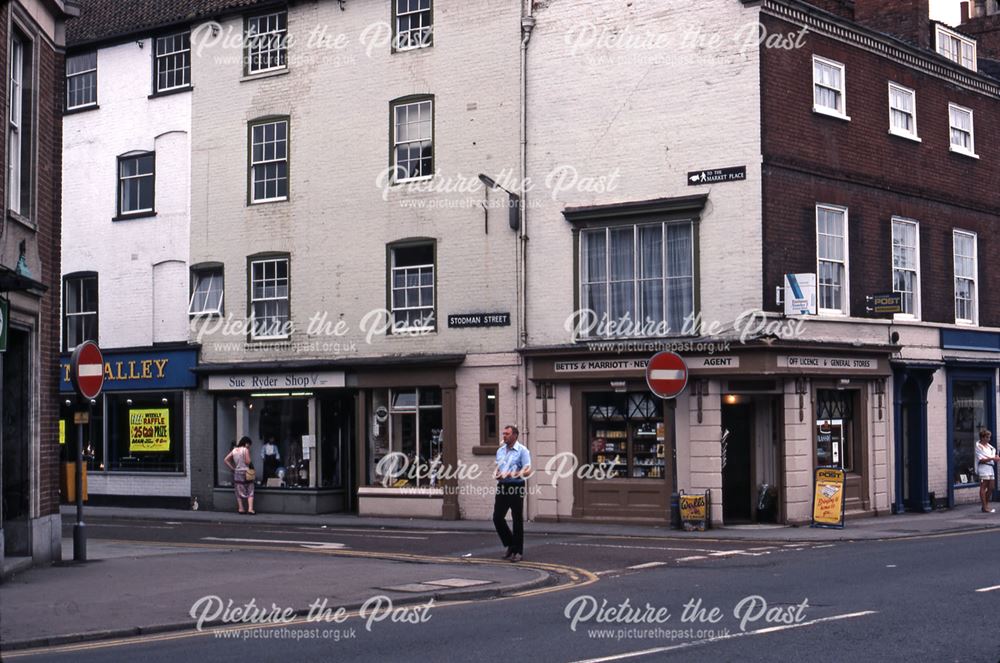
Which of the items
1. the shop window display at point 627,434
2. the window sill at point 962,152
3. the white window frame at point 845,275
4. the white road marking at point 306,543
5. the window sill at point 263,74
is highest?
the window sill at point 263,74

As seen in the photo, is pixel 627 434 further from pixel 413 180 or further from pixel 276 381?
pixel 276 381


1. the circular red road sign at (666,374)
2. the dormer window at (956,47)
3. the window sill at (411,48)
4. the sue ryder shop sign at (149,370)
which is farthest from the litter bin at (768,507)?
the sue ryder shop sign at (149,370)

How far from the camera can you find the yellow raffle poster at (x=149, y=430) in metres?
33.0

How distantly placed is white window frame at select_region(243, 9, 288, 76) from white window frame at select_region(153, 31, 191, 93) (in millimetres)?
1835

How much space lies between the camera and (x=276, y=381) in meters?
31.0

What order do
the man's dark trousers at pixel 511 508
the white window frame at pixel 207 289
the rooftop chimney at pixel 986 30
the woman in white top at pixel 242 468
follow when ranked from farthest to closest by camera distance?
the rooftop chimney at pixel 986 30 < the white window frame at pixel 207 289 < the woman in white top at pixel 242 468 < the man's dark trousers at pixel 511 508

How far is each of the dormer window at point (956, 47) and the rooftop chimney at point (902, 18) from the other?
41cm

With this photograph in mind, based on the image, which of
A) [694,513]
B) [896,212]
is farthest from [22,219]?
[896,212]

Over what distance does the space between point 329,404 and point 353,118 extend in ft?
22.4

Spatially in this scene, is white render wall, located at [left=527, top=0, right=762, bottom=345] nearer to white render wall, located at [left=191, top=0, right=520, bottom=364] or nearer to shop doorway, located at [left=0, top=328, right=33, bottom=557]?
white render wall, located at [left=191, top=0, right=520, bottom=364]

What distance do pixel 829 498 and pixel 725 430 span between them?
2517 millimetres

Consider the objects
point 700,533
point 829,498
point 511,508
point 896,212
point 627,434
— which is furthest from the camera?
point 896,212

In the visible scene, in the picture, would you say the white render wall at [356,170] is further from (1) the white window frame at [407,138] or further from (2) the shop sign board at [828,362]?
(2) the shop sign board at [828,362]

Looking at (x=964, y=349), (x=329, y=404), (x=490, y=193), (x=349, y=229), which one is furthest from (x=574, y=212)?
(x=964, y=349)
